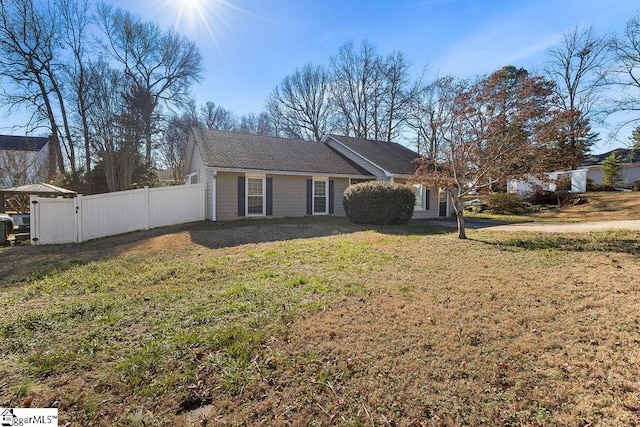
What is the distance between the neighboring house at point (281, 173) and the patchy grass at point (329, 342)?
22.8 ft

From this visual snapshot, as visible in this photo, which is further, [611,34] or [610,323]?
[611,34]

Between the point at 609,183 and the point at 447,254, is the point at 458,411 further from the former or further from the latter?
the point at 609,183

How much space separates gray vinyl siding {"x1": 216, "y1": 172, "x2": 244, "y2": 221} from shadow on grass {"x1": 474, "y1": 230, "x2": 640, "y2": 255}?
921 centimetres

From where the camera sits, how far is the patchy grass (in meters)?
2.27

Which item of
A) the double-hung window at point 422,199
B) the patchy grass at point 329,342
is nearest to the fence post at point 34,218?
the patchy grass at point 329,342

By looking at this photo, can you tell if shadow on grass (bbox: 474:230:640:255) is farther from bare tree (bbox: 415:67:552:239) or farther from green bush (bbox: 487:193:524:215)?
green bush (bbox: 487:193:524:215)

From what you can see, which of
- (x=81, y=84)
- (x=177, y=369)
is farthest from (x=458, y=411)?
(x=81, y=84)

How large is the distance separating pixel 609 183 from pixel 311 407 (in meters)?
29.5

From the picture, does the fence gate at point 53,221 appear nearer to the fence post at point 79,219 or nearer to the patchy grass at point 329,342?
the fence post at point 79,219

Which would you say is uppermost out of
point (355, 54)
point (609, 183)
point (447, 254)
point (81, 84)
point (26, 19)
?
point (355, 54)

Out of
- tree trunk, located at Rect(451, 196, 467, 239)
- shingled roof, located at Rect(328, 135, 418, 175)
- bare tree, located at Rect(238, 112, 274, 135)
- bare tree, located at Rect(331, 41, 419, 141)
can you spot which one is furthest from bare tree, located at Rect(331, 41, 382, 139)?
tree trunk, located at Rect(451, 196, 467, 239)

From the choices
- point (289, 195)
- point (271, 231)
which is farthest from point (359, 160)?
point (271, 231)

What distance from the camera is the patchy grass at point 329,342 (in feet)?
7.45

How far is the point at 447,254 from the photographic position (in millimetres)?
6953
